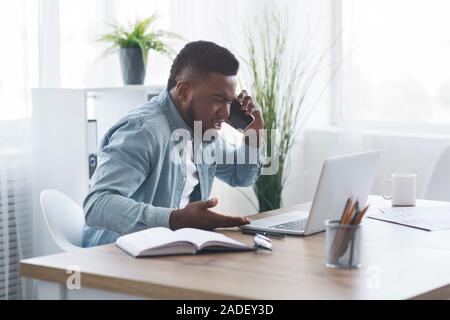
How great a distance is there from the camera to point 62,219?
2.79 metres

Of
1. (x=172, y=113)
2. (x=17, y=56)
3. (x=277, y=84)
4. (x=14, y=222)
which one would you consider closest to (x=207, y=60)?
(x=172, y=113)

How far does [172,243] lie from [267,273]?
0.26 metres

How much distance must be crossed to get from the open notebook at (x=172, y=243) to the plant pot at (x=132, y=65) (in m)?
1.72

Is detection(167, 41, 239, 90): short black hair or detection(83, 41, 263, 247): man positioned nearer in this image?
detection(83, 41, 263, 247): man

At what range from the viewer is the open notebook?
1.91 metres

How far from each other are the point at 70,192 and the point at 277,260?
5.70 ft

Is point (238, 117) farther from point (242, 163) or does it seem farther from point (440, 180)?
point (440, 180)

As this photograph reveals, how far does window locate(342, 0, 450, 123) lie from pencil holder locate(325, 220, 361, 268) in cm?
267

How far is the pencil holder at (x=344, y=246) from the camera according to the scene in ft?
6.02

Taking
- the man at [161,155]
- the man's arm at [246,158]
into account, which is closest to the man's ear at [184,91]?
the man at [161,155]

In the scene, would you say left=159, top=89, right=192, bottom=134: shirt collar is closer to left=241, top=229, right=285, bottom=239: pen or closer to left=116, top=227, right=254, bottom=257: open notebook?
left=241, top=229, right=285, bottom=239: pen

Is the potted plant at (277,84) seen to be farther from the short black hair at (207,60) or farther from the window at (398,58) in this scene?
the short black hair at (207,60)

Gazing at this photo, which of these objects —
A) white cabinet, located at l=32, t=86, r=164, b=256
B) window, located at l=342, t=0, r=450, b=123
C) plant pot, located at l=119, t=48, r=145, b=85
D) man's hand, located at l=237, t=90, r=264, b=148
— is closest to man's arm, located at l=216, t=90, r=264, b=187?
man's hand, located at l=237, t=90, r=264, b=148
